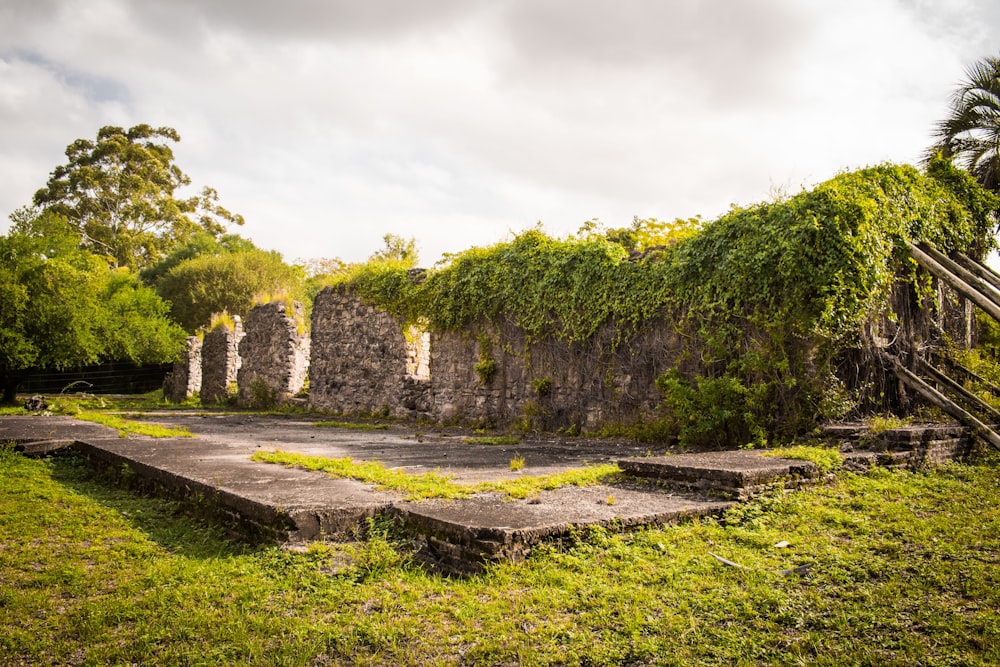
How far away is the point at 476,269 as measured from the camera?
40.2ft

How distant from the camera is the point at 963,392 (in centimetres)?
790

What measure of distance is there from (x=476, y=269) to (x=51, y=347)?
1144 centimetres

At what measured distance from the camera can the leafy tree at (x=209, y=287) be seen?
3403cm

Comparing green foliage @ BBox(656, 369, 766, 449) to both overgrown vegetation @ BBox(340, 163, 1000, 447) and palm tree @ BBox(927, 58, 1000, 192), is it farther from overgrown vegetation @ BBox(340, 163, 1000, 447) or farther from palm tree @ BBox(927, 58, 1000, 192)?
palm tree @ BBox(927, 58, 1000, 192)

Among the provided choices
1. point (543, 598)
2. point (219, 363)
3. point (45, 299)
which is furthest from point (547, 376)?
point (219, 363)

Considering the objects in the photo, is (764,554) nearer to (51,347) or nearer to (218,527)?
(218,527)

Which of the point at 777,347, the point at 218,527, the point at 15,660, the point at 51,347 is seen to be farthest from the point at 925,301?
the point at 51,347

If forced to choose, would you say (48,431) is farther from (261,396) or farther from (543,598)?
(261,396)

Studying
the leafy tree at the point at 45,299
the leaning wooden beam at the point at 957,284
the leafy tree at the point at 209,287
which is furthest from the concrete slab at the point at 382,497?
the leafy tree at the point at 209,287

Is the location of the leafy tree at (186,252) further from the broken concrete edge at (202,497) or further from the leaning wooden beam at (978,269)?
the leaning wooden beam at (978,269)

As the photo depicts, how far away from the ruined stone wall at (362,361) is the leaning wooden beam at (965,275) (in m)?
8.63

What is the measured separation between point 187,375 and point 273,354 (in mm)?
5449

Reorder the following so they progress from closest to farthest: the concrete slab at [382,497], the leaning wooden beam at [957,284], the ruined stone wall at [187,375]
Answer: the concrete slab at [382,497]
the leaning wooden beam at [957,284]
the ruined stone wall at [187,375]

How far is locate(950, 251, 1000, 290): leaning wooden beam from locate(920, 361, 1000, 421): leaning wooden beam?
204 cm
